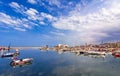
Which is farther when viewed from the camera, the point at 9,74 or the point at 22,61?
the point at 22,61

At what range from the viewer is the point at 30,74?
73.7 metres

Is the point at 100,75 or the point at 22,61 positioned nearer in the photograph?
the point at 100,75

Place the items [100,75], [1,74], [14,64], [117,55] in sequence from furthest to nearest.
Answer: [117,55] → [14,64] → [1,74] → [100,75]

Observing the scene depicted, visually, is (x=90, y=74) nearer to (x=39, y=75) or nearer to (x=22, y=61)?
(x=39, y=75)

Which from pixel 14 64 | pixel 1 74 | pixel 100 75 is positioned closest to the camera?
pixel 100 75

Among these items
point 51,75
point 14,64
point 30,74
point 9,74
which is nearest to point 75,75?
point 51,75

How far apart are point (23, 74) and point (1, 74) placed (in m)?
10.8

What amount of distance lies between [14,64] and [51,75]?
136 ft

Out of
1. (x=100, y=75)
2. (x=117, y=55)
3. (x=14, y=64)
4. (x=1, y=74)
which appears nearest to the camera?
(x=100, y=75)

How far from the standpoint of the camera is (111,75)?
70188 mm

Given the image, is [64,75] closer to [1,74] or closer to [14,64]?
[1,74]

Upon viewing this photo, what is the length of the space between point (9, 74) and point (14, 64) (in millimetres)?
29293

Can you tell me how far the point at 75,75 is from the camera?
2790 inches

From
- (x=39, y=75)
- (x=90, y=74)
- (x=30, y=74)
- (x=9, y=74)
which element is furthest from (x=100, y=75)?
(x=9, y=74)
